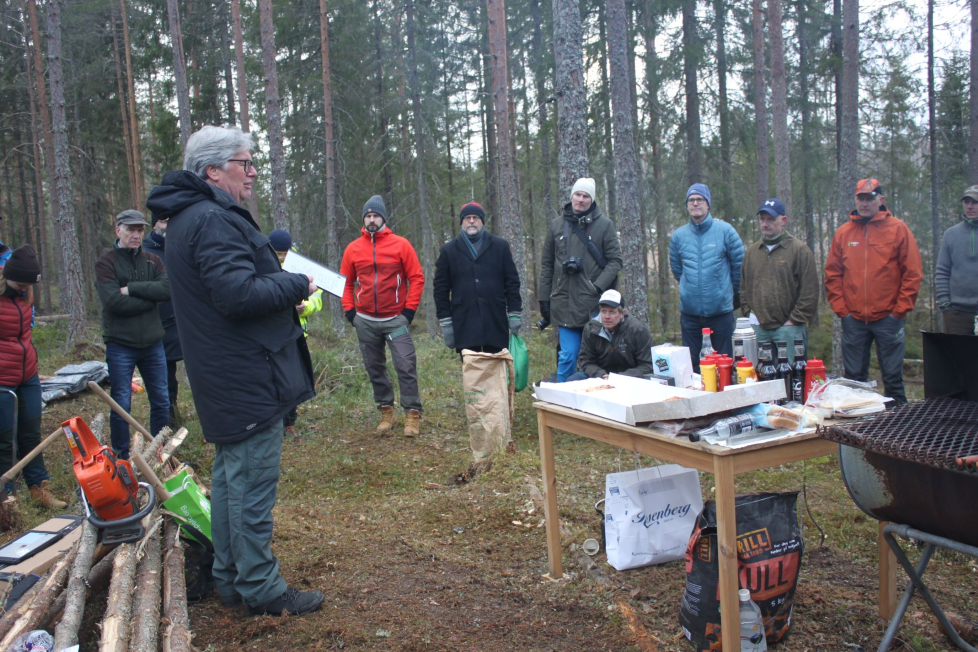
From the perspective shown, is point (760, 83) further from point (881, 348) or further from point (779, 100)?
point (881, 348)

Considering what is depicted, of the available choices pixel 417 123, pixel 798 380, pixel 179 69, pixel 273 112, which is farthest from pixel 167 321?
pixel 417 123

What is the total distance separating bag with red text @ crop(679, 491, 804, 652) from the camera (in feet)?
8.21

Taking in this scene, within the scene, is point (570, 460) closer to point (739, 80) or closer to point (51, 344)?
point (51, 344)

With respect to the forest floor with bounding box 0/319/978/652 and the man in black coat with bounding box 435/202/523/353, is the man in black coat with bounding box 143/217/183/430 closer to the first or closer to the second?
the forest floor with bounding box 0/319/978/652

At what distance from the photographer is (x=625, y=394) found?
9.45ft

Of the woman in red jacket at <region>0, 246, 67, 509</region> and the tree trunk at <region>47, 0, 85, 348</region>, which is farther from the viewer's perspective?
the tree trunk at <region>47, 0, 85, 348</region>

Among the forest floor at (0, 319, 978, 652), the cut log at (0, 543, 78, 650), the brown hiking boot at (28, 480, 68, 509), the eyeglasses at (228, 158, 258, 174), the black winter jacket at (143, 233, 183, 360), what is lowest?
the forest floor at (0, 319, 978, 652)

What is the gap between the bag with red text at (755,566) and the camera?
8.21ft

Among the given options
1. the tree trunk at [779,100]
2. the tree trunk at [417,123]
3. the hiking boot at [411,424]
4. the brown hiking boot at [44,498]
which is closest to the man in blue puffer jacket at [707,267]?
the hiking boot at [411,424]

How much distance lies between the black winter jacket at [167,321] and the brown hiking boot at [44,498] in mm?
1568

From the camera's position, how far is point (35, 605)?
2.60m

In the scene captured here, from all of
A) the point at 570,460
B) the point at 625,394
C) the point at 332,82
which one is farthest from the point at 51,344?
the point at 625,394

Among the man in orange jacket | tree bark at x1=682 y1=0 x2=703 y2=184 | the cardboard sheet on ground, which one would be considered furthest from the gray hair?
tree bark at x1=682 y1=0 x2=703 y2=184

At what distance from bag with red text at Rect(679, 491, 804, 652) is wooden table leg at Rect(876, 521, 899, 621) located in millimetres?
470
